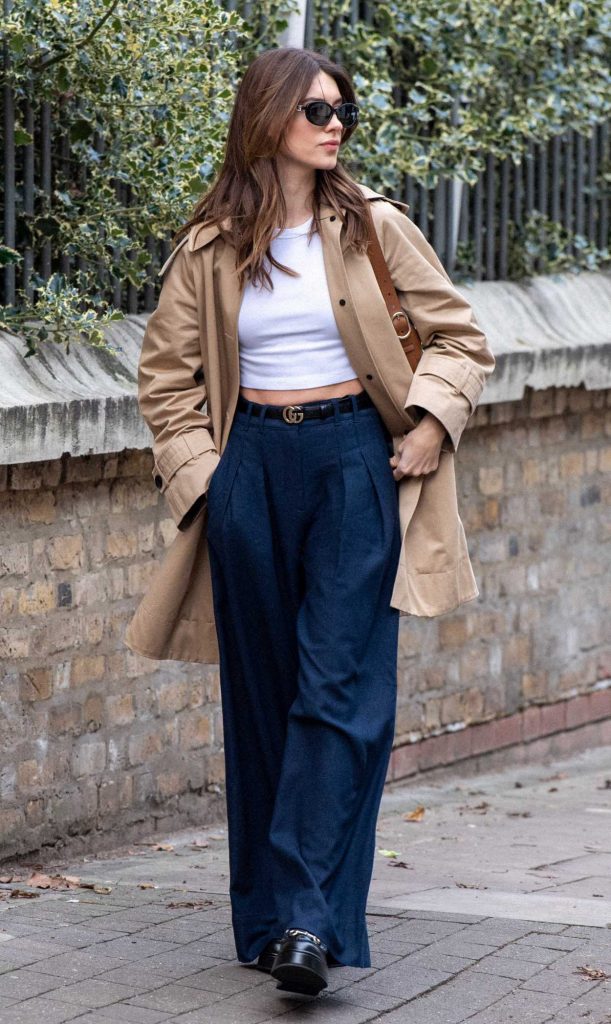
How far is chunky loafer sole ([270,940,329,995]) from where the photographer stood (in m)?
3.52

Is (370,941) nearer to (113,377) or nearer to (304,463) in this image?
(304,463)

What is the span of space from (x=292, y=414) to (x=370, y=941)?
4.63ft

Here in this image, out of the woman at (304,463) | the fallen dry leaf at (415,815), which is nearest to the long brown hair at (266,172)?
the woman at (304,463)

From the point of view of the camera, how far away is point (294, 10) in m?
6.41

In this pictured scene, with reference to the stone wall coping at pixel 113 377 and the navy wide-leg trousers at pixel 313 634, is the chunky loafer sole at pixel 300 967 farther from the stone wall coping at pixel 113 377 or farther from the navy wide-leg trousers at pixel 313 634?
the stone wall coping at pixel 113 377

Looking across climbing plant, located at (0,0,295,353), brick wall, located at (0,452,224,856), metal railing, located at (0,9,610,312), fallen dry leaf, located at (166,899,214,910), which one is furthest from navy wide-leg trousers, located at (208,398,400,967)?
metal railing, located at (0,9,610,312)

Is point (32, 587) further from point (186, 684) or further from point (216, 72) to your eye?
point (216, 72)

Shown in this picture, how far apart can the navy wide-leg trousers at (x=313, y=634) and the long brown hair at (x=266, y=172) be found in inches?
15.1

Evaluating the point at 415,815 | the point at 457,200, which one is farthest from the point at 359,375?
the point at 457,200

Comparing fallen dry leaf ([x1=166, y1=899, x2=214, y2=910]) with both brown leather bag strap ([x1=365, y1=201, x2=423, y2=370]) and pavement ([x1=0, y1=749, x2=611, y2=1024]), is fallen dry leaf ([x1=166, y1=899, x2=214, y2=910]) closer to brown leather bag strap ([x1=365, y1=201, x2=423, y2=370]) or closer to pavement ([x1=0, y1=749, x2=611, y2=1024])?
pavement ([x1=0, y1=749, x2=611, y2=1024])

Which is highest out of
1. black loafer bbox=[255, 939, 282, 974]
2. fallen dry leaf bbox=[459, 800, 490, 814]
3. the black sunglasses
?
the black sunglasses

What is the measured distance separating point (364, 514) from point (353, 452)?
0.47 ft

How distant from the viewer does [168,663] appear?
234 inches

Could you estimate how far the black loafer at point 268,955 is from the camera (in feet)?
12.8
